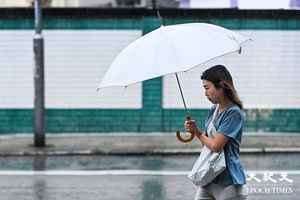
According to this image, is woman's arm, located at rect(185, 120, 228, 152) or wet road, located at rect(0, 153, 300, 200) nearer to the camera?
woman's arm, located at rect(185, 120, 228, 152)

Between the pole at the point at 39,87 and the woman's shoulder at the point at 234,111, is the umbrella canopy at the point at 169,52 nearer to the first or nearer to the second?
the woman's shoulder at the point at 234,111

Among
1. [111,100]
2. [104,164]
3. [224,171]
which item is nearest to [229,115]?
[224,171]

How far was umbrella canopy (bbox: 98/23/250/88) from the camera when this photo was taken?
4973mm

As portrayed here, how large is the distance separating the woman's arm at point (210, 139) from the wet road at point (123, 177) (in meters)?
4.09

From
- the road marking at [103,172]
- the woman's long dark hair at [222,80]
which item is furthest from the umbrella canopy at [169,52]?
the road marking at [103,172]

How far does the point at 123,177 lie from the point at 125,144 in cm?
340

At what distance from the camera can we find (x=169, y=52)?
5.03 metres

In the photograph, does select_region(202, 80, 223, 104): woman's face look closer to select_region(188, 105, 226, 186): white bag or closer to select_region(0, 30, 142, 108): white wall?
select_region(188, 105, 226, 186): white bag

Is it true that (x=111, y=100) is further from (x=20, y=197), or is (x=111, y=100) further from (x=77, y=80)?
(x=20, y=197)

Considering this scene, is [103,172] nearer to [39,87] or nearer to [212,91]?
[39,87]

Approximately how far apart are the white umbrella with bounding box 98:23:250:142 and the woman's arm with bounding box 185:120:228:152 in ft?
1.34

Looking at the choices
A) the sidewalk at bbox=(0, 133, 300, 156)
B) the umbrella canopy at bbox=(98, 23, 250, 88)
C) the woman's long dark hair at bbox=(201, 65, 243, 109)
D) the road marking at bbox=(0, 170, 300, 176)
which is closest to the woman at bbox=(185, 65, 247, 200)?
the woman's long dark hair at bbox=(201, 65, 243, 109)

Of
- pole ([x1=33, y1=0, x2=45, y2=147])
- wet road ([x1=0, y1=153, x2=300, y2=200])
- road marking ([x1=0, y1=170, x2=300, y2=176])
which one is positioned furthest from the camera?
pole ([x1=33, y1=0, x2=45, y2=147])

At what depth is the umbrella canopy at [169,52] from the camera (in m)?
4.97
